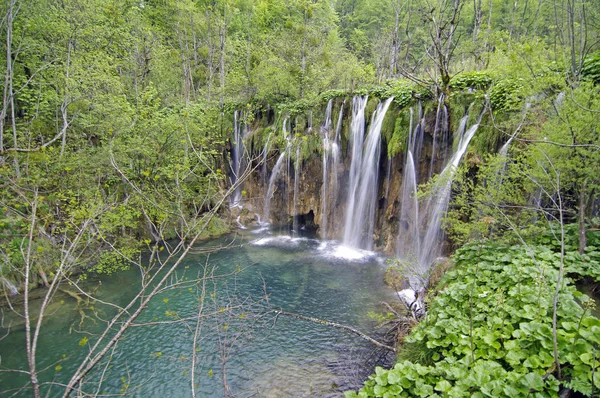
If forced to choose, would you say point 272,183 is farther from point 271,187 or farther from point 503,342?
point 503,342

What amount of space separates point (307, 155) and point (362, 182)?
3685mm

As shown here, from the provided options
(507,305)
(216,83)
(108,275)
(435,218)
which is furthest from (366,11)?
(507,305)

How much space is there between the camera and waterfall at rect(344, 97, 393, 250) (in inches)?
563

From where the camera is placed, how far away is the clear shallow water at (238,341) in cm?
689

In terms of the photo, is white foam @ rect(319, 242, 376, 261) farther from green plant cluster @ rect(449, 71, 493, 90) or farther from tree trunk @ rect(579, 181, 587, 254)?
tree trunk @ rect(579, 181, 587, 254)

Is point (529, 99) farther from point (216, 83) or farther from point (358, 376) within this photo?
point (216, 83)

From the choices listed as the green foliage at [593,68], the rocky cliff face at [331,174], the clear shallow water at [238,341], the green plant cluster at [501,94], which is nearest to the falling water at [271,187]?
the rocky cliff face at [331,174]

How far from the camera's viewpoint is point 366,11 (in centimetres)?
3569

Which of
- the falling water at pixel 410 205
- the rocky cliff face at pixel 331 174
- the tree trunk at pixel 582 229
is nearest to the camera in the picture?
the tree trunk at pixel 582 229

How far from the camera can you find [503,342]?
380cm

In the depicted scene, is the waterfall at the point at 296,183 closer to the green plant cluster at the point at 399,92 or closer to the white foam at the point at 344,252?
the white foam at the point at 344,252

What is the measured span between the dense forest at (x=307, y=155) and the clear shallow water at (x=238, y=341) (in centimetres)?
70

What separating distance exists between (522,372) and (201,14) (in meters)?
27.3

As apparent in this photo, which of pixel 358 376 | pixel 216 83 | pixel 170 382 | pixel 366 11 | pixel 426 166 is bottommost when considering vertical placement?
pixel 170 382
